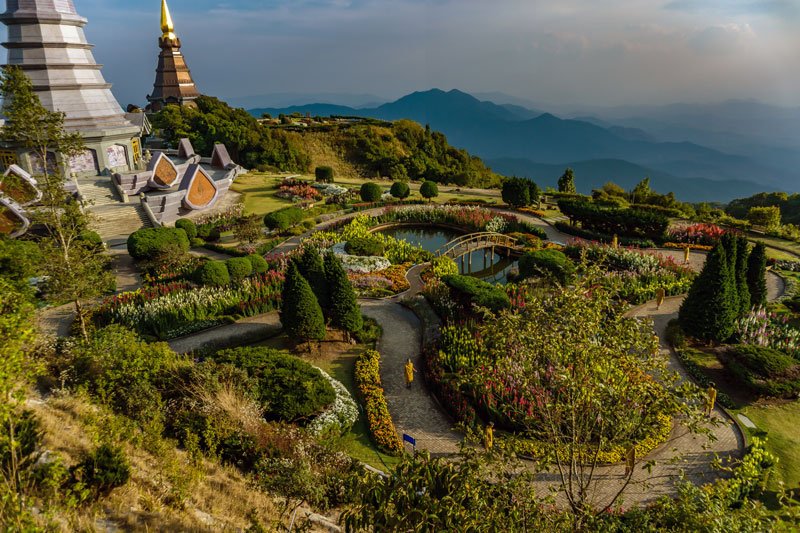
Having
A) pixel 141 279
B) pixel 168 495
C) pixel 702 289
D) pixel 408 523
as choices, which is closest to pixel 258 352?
pixel 168 495

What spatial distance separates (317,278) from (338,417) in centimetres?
551

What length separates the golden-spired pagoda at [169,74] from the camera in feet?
217

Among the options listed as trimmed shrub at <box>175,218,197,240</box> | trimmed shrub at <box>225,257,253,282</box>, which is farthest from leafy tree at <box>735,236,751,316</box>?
trimmed shrub at <box>175,218,197,240</box>

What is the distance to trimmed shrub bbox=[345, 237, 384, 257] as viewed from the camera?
25.0m

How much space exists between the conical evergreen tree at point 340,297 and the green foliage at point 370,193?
21.7m

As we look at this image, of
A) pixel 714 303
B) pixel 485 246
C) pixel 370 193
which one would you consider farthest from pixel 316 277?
pixel 370 193

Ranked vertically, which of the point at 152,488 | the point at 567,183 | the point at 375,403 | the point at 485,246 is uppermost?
the point at 567,183

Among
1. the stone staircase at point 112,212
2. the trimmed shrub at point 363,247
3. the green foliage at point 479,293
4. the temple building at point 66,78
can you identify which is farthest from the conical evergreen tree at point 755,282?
the temple building at point 66,78

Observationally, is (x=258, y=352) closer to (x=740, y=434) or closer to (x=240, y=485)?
(x=240, y=485)

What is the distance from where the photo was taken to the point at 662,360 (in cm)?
646

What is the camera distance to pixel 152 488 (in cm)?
812

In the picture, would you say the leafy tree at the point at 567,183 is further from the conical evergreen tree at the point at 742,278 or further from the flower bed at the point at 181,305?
the flower bed at the point at 181,305

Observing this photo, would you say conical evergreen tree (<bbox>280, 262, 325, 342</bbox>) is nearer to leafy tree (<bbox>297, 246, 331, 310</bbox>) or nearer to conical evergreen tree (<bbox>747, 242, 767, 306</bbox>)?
leafy tree (<bbox>297, 246, 331, 310</bbox>)

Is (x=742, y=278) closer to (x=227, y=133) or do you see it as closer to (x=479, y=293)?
(x=479, y=293)
